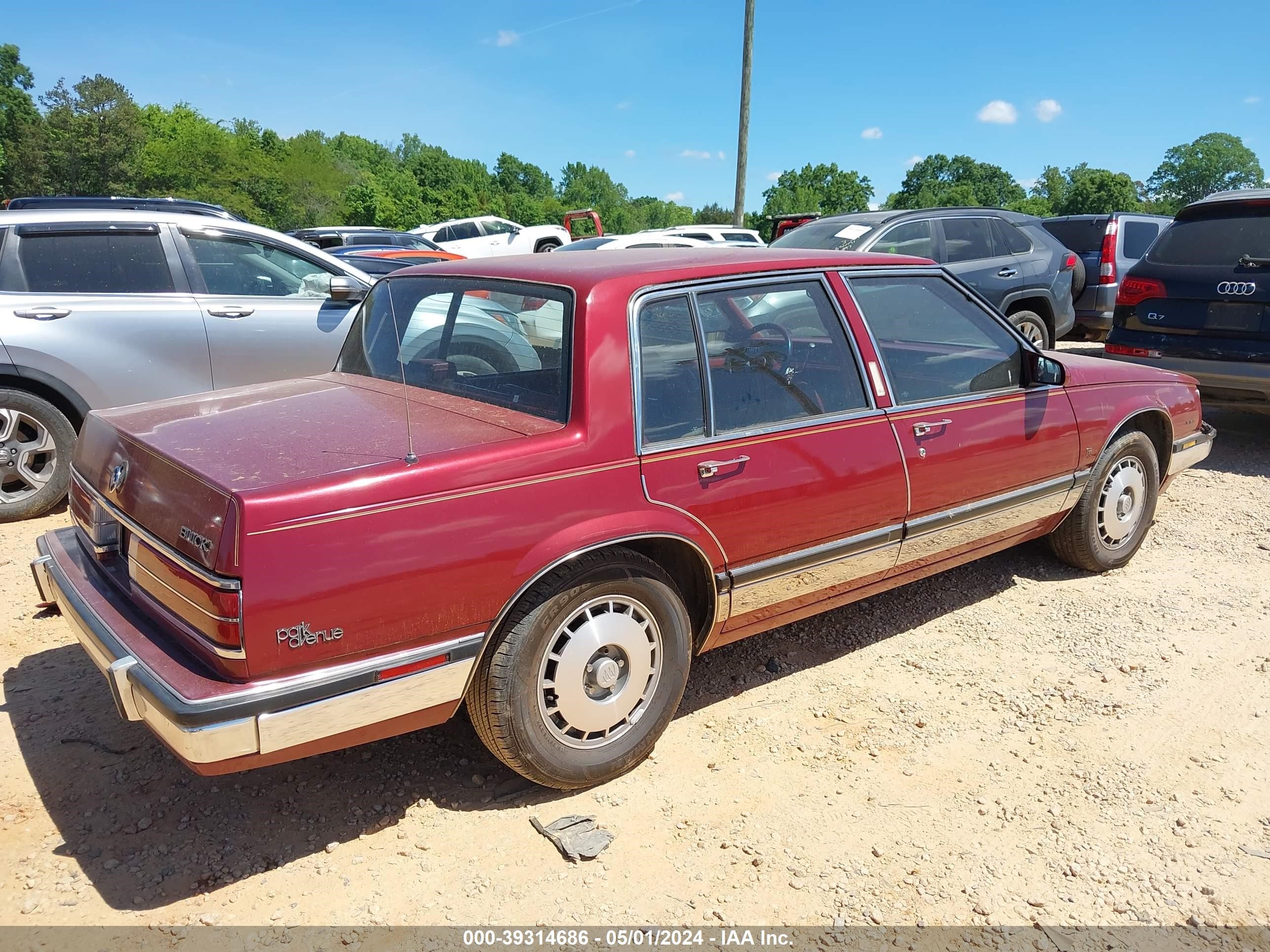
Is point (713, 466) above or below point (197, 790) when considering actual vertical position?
above

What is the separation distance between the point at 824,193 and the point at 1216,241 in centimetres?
7553

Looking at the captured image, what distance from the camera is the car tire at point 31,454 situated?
5074mm

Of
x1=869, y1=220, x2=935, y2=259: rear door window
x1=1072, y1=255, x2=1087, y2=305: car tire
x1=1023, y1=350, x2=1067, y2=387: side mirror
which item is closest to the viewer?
x1=1023, y1=350, x2=1067, y2=387: side mirror

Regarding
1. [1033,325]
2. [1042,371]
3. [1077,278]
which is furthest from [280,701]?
[1077,278]

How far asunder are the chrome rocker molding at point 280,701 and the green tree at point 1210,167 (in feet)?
368

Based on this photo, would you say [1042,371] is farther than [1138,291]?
No

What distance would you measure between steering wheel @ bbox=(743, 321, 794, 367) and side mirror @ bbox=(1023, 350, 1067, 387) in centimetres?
133

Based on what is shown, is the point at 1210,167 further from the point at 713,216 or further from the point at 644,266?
the point at 644,266

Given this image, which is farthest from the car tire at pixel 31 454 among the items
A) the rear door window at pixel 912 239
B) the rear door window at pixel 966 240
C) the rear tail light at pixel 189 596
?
the rear door window at pixel 966 240

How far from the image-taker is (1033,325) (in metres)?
8.68

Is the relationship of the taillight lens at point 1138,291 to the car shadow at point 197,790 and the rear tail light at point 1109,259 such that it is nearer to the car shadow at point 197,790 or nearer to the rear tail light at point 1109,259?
the rear tail light at point 1109,259

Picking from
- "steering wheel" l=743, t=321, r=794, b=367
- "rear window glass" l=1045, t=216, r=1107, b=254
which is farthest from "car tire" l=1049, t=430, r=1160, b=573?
"rear window glass" l=1045, t=216, r=1107, b=254

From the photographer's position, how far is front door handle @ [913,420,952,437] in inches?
138

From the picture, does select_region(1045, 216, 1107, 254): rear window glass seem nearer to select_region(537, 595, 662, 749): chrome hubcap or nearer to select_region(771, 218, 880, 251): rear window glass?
select_region(771, 218, 880, 251): rear window glass
